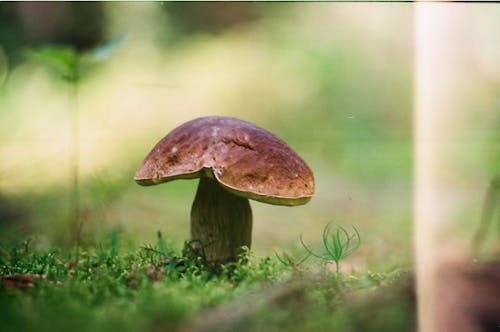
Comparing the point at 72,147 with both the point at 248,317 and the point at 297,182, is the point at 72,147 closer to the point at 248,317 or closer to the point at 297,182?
the point at 297,182

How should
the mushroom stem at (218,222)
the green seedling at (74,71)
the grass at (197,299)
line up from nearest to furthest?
the grass at (197,299)
the mushroom stem at (218,222)
the green seedling at (74,71)

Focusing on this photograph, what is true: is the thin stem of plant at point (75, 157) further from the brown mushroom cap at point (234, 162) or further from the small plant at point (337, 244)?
the small plant at point (337, 244)

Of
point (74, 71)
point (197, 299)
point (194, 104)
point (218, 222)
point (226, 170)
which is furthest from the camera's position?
point (194, 104)

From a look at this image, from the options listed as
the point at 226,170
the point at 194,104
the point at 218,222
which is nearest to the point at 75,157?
the point at 194,104

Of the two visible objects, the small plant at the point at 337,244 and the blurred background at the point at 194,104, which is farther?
the blurred background at the point at 194,104

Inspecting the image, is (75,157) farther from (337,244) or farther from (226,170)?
(337,244)

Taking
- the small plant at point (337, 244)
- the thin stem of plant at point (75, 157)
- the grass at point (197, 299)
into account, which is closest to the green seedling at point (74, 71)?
the thin stem of plant at point (75, 157)

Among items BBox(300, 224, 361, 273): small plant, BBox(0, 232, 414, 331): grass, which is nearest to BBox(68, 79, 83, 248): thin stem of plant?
BBox(0, 232, 414, 331): grass
